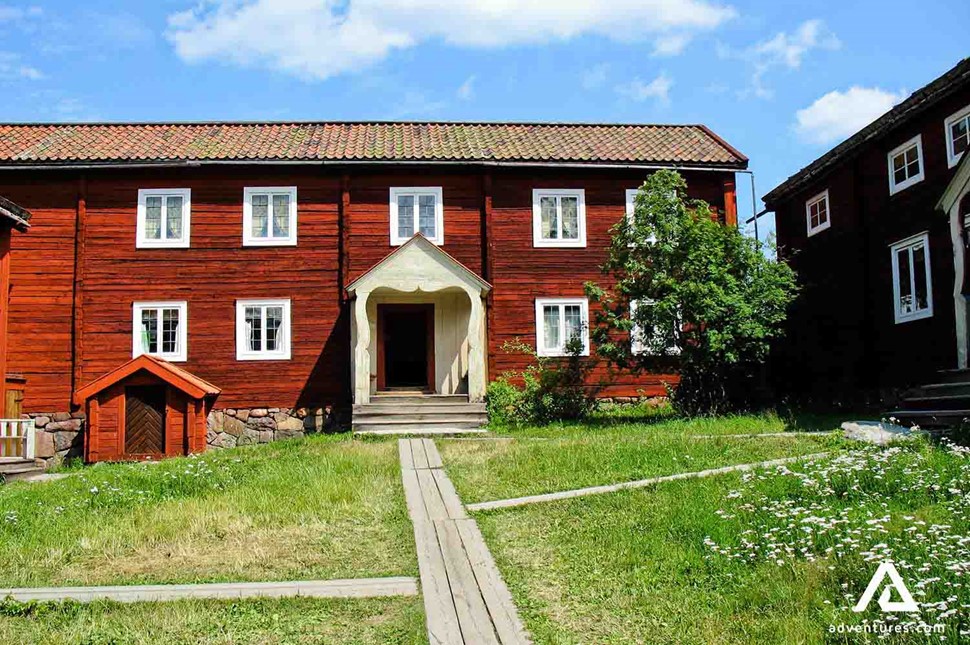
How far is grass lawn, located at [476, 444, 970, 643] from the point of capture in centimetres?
613

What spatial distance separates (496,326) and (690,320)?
507 centimetres

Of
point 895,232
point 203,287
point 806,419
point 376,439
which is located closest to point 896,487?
point 806,419

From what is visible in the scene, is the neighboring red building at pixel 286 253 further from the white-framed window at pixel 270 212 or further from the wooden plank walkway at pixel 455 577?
the wooden plank walkway at pixel 455 577

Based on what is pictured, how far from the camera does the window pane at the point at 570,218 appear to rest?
2177cm

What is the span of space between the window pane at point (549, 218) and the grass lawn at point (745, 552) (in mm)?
12204

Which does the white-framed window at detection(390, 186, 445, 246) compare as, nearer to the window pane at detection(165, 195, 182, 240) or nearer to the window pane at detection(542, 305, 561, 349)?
the window pane at detection(542, 305, 561, 349)

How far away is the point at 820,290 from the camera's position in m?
22.4

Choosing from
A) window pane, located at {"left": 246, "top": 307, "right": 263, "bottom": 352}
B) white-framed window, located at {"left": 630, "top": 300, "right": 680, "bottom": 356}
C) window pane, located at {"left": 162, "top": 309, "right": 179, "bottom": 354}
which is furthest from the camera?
window pane, located at {"left": 246, "top": 307, "right": 263, "bottom": 352}

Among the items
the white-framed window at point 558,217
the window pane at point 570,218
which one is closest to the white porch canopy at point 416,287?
the white-framed window at point 558,217

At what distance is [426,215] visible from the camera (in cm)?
2159

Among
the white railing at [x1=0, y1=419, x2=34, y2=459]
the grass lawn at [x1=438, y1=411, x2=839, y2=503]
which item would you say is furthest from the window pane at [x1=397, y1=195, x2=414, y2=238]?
the white railing at [x1=0, y1=419, x2=34, y2=459]

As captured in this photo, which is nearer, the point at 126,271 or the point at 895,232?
the point at 895,232

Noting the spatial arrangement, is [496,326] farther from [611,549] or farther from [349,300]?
[611,549]

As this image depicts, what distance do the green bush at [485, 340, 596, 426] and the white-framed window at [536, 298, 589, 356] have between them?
0.87 metres
